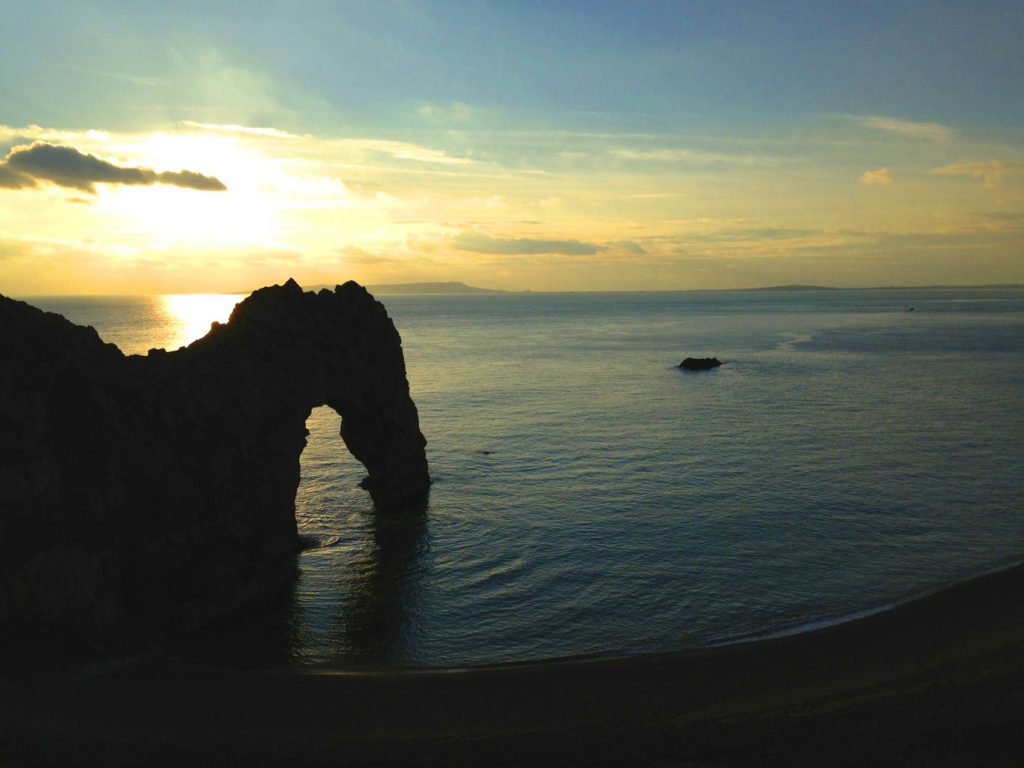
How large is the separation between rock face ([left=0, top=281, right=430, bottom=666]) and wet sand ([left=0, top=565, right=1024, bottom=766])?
300 cm

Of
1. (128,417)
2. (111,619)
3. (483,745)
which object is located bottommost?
(483,745)

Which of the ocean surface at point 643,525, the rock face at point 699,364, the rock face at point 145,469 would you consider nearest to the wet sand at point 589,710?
the ocean surface at point 643,525

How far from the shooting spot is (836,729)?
20.4 metres

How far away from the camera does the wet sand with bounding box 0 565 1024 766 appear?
19.7 metres

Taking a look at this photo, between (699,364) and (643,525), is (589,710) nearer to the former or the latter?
(643,525)

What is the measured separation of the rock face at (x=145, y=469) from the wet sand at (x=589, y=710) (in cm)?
300

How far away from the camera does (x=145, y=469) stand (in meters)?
28.2

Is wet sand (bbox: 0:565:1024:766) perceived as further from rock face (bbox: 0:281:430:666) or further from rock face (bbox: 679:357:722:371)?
rock face (bbox: 679:357:722:371)

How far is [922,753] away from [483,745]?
1169cm

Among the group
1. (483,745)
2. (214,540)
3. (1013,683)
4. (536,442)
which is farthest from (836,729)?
A: (536,442)

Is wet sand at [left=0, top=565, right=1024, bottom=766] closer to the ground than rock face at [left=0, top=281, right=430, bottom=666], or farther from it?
closer to the ground

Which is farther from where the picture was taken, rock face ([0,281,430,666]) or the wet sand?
rock face ([0,281,430,666])

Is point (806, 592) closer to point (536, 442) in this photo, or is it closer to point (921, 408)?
point (536, 442)

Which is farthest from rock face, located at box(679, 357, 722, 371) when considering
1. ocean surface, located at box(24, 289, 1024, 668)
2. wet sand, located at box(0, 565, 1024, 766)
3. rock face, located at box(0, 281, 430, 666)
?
wet sand, located at box(0, 565, 1024, 766)
